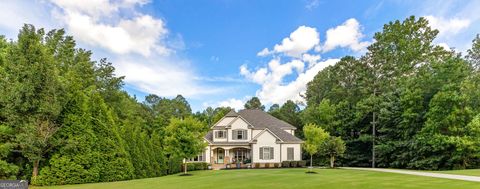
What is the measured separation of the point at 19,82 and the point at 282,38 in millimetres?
21319

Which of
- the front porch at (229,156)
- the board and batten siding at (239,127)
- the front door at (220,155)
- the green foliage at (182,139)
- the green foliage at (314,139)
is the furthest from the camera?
the front door at (220,155)

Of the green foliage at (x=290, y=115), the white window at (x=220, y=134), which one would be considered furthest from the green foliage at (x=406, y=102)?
the white window at (x=220, y=134)

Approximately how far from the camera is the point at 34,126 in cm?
1792

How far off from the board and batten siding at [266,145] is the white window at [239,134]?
92.3 inches

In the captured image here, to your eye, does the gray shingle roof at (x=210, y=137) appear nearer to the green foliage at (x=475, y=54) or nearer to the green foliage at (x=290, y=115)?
the green foliage at (x=290, y=115)

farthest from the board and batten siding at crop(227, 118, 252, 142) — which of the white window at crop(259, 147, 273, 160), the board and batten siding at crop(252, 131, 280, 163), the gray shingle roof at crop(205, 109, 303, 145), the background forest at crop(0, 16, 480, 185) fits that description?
the background forest at crop(0, 16, 480, 185)

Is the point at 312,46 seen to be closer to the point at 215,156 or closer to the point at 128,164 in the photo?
the point at 215,156

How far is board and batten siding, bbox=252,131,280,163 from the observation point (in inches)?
1515

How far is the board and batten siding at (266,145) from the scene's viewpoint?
3847 cm

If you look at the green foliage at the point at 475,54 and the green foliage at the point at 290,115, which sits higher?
the green foliage at the point at 475,54

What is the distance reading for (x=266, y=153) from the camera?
38.7 m

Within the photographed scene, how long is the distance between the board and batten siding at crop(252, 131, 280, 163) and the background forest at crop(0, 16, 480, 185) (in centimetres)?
710

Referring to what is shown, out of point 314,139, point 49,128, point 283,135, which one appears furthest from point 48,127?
point 283,135

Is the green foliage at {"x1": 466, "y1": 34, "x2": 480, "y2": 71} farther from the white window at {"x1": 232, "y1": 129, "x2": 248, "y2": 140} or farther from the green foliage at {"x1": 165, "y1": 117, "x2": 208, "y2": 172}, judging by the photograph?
the green foliage at {"x1": 165, "y1": 117, "x2": 208, "y2": 172}
